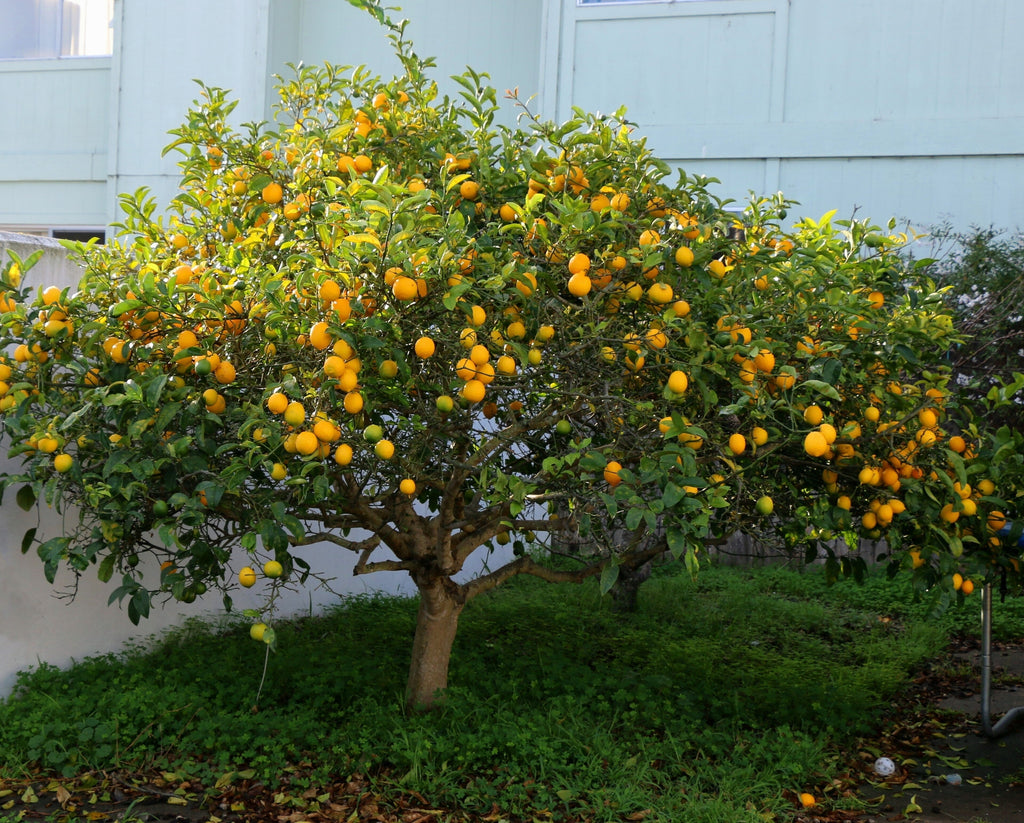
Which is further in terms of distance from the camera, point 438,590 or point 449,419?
point 438,590

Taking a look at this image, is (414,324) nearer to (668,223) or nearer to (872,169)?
(668,223)

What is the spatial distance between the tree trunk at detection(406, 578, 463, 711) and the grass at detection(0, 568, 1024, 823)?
92 mm

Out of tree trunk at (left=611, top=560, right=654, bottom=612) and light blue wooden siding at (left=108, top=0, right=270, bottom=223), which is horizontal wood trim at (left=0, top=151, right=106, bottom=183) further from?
tree trunk at (left=611, top=560, right=654, bottom=612)

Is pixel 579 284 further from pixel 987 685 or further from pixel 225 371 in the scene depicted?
pixel 987 685

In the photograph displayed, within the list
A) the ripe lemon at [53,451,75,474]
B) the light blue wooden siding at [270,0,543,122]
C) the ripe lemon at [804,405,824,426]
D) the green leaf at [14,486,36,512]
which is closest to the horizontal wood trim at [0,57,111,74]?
the light blue wooden siding at [270,0,543,122]

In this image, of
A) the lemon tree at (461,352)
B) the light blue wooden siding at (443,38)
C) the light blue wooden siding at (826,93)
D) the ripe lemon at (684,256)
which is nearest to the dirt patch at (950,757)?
the lemon tree at (461,352)

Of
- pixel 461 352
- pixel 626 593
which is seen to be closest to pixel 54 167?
pixel 626 593

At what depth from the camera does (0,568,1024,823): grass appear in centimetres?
366

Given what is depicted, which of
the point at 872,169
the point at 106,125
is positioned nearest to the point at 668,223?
the point at 872,169

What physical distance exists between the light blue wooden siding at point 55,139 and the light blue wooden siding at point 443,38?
1808 millimetres

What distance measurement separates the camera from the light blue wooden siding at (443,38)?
31.7ft

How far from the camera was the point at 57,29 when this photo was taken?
9703 millimetres

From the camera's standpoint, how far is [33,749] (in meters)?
3.66

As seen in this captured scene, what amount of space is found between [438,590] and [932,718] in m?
2.70
